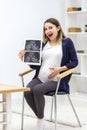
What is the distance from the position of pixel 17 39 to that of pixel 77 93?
1356 millimetres

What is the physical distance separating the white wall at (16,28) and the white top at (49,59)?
1789 mm

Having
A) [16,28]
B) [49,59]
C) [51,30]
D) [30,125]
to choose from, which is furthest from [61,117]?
[16,28]

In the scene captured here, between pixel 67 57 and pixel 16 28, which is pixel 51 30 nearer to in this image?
pixel 67 57

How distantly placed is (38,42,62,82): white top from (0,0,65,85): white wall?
5.87ft

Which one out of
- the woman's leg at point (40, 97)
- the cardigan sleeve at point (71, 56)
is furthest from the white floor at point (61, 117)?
the cardigan sleeve at point (71, 56)

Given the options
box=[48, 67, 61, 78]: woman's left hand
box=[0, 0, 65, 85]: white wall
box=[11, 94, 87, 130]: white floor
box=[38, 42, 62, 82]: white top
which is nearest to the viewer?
box=[48, 67, 61, 78]: woman's left hand

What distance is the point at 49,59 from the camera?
133 inches

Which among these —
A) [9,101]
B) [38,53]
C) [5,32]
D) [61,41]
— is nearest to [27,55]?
[38,53]

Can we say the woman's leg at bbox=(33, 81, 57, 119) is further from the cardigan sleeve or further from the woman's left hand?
the cardigan sleeve

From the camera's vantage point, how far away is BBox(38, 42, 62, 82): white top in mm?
3361

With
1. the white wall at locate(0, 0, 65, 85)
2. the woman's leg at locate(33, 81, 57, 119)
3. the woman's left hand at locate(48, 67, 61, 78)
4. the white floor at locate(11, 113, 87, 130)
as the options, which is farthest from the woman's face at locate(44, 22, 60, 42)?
the white wall at locate(0, 0, 65, 85)

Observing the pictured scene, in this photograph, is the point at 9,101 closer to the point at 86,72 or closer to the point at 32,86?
the point at 32,86

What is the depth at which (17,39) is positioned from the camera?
530 centimetres

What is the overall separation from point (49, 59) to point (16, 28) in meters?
2.03
